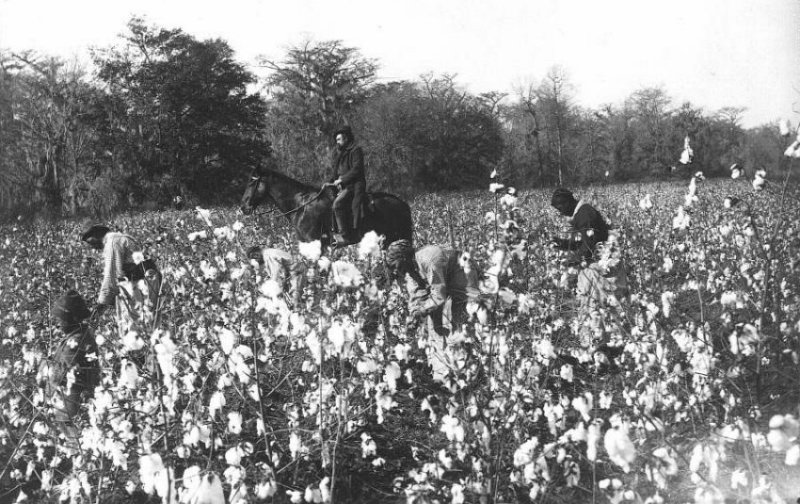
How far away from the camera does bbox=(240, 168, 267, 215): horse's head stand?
8234 millimetres

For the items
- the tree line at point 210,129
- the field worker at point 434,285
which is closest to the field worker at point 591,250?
the field worker at point 434,285

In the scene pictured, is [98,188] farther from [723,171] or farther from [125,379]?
[723,171]

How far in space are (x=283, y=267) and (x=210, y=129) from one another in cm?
2771

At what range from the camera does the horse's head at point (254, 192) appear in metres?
8.23

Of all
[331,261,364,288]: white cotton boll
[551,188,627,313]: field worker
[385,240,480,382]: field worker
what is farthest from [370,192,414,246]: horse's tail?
[331,261,364,288]: white cotton boll

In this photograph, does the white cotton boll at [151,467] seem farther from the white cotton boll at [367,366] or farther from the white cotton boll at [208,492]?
the white cotton boll at [367,366]

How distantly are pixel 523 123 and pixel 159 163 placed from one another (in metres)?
36.3

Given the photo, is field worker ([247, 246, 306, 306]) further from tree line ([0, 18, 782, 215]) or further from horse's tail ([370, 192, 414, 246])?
tree line ([0, 18, 782, 215])

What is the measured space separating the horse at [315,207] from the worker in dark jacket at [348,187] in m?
0.13

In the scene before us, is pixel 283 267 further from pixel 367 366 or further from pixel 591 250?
pixel 591 250

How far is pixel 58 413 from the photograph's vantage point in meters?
4.31

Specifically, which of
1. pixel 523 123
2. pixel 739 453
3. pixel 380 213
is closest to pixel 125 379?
pixel 739 453

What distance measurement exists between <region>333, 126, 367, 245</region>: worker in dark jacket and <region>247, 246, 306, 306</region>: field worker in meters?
2.03

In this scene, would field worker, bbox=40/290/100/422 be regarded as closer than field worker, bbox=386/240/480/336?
Yes
